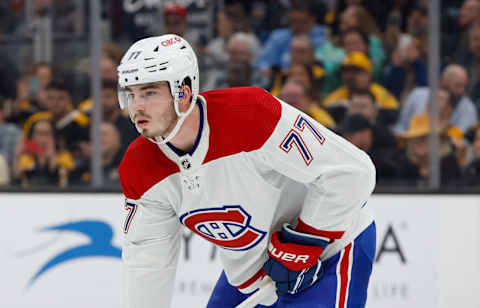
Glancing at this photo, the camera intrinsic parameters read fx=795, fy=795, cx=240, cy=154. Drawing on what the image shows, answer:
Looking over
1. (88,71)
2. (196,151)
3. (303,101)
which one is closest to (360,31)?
(303,101)

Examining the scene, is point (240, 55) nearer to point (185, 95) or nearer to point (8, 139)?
point (8, 139)

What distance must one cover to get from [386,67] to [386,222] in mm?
846

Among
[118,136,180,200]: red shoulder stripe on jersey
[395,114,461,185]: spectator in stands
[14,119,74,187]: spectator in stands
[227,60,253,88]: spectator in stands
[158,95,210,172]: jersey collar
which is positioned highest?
[158,95,210,172]: jersey collar

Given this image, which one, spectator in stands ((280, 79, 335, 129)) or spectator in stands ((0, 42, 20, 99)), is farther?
spectator in stands ((0, 42, 20, 99))

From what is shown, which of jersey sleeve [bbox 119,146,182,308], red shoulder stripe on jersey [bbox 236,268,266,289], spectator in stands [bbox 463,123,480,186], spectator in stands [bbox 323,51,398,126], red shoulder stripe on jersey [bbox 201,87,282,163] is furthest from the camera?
spectator in stands [bbox 323,51,398,126]

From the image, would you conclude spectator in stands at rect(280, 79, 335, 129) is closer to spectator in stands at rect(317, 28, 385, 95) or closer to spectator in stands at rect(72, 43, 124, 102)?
spectator in stands at rect(317, 28, 385, 95)

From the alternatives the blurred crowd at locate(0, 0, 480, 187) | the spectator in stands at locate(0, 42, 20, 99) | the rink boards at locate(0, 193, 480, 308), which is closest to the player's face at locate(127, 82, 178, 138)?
the rink boards at locate(0, 193, 480, 308)

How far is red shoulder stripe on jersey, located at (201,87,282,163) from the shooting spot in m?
2.17

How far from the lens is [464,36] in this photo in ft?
13.7

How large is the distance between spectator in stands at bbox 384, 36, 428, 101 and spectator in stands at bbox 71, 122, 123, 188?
147 centimetres

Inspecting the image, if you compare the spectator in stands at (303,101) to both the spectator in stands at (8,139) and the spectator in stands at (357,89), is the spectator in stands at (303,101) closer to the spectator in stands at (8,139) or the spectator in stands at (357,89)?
the spectator in stands at (357,89)

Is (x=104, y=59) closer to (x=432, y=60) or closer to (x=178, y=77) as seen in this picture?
(x=432, y=60)

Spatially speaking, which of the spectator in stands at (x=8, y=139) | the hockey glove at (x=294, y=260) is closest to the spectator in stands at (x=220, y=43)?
the spectator in stands at (x=8, y=139)

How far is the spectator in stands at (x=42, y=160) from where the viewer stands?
14.0ft
